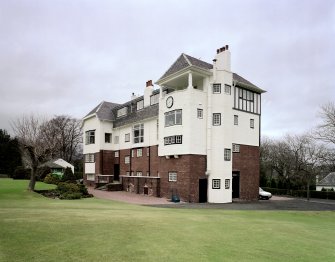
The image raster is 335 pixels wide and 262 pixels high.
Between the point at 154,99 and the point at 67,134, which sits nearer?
the point at 154,99

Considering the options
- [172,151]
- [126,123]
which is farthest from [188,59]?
[126,123]

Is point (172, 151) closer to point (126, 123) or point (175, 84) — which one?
point (175, 84)

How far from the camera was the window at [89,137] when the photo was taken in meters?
47.3

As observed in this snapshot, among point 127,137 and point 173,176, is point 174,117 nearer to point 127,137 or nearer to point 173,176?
point 173,176

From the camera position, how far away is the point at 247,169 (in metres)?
34.7

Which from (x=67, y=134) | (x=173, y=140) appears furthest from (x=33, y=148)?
(x=67, y=134)

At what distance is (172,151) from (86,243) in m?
23.4

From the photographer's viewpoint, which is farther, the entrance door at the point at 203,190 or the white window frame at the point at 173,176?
the white window frame at the point at 173,176

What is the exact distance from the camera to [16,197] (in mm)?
27781

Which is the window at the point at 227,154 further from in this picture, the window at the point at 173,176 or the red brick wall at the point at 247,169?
the window at the point at 173,176

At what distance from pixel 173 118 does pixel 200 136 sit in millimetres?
3313

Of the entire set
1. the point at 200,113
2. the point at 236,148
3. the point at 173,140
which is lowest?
the point at 236,148

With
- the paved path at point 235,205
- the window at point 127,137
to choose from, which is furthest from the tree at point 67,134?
the paved path at point 235,205

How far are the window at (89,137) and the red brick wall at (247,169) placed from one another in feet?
74.5
